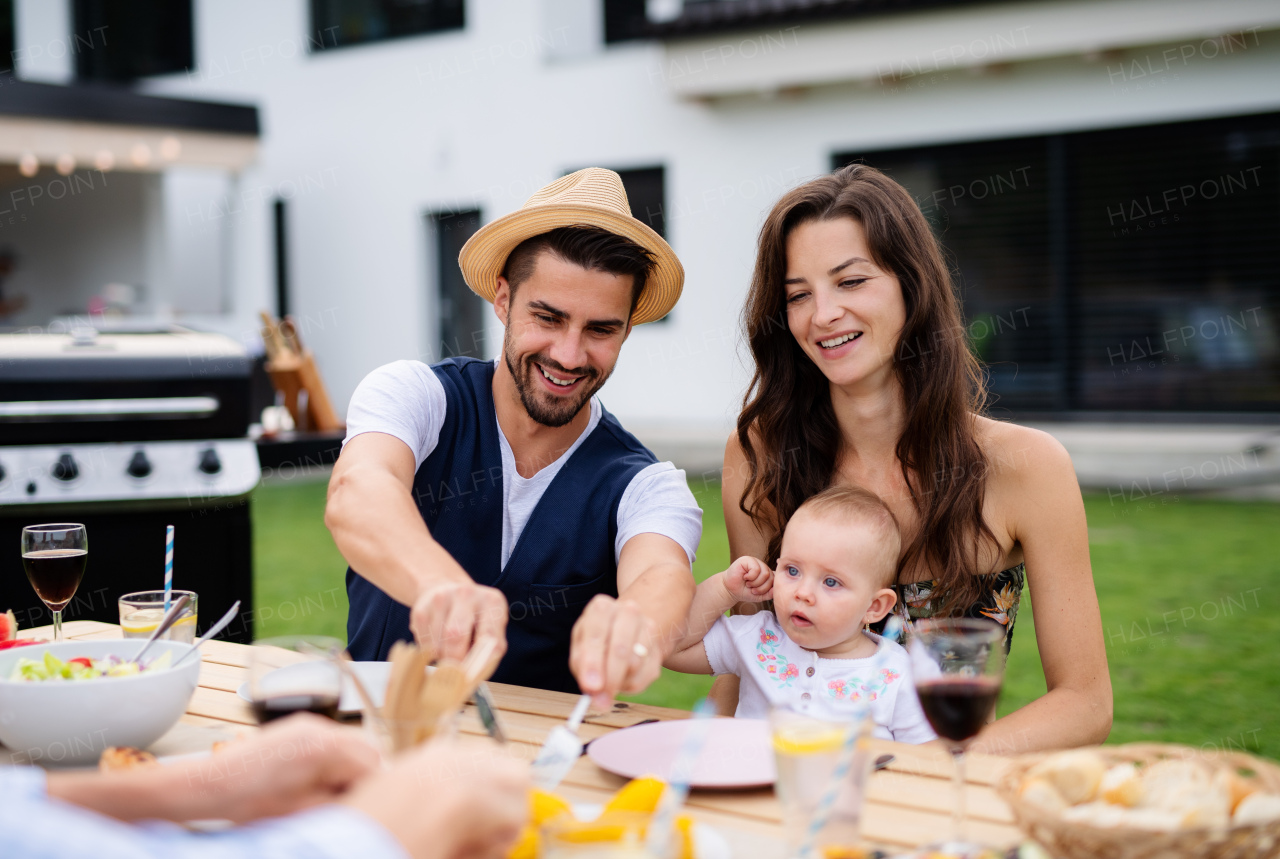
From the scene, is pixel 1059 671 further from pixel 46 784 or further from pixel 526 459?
pixel 46 784

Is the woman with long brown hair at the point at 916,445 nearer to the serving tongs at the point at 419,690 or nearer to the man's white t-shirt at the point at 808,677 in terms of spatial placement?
the man's white t-shirt at the point at 808,677

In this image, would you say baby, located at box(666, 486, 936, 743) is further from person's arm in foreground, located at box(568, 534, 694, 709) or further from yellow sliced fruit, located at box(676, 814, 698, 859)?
yellow sliced fruit, located at box(676, 814, 698, 859)

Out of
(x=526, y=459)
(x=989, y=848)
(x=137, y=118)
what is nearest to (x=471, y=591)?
(x=989, y=848)

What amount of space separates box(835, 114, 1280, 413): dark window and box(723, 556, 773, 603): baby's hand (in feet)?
20.4

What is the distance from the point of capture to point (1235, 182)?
784cm

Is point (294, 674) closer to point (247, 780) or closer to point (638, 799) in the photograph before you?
point (247, 780)

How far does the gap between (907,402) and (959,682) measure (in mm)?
1183

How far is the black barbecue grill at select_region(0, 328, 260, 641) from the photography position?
3297 mm

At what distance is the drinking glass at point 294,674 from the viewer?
1.25 m

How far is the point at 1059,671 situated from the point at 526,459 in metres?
1.18

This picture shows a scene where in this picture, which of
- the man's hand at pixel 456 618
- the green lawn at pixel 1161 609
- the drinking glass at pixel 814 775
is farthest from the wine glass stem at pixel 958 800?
the green lawn at pixel 1161 609

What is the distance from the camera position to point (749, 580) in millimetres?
2004

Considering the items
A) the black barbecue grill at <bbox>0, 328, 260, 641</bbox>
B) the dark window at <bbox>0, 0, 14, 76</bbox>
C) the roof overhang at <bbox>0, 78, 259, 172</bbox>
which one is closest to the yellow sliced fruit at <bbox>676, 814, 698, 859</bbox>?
the black barbecue grill at <bbox>0, 328, 260, 641</bbox>

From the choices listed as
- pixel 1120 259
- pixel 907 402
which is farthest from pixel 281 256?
pixel 907 402
